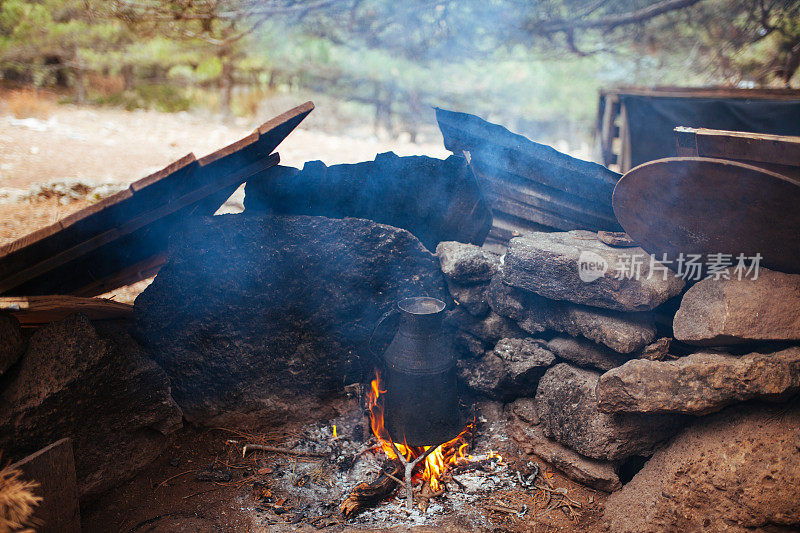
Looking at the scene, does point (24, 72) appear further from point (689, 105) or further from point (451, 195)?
point (689, 105)

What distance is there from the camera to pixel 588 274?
10.2 ft

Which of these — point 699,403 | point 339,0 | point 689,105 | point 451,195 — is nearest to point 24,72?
point 339,0

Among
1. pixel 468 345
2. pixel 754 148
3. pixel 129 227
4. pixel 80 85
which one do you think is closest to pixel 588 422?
pixel 468 345

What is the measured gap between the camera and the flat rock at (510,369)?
3451mm

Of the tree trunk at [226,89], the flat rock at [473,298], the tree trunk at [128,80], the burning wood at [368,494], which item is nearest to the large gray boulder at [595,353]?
the flat rock at [473,298]

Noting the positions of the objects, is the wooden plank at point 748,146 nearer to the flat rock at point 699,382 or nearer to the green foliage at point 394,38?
the flat rock at point 699,382

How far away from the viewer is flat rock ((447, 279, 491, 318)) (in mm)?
3748

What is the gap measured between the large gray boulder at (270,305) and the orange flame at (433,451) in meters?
0.44

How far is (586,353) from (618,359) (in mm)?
208

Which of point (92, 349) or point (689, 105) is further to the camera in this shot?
point (689, 105)

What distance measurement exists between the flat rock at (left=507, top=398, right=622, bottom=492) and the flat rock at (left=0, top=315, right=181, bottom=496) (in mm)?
2474

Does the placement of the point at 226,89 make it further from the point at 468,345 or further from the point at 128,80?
the point at 468,345

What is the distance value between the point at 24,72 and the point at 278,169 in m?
14.8

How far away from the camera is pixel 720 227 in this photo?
2633 mm
